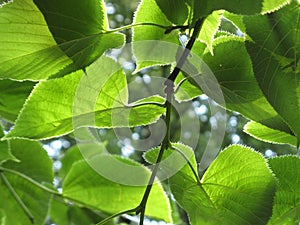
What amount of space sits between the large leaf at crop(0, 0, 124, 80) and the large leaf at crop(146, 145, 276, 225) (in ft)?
0.36

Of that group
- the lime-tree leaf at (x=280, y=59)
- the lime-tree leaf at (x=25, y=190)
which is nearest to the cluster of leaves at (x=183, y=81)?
the lime-tree leaf at (x=280, y=59)

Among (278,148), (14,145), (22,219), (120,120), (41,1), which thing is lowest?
(278,148)

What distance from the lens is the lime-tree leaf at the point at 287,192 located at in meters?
0.46

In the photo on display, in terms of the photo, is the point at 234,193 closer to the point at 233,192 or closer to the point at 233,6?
the point at 233,192

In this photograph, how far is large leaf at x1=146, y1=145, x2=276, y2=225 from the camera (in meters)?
0.41

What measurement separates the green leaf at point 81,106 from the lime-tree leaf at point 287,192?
12 centimetres

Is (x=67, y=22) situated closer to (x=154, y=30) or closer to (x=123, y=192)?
(x=154, y=30)

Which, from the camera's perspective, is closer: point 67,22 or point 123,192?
point 67,22

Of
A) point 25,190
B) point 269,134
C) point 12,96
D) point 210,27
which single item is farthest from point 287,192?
point 25,190

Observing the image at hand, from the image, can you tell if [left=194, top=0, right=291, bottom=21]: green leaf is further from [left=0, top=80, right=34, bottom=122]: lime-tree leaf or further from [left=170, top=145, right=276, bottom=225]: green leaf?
[left=0, top=80, right=34, bottom=122]: lime-tree leaf

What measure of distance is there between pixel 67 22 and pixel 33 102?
0.27 ft

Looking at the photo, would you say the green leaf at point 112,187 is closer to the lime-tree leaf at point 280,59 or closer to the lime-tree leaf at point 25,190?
the lime-tree leaf at point 25,190

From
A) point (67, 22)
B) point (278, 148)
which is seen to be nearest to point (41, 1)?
point (67, 22)

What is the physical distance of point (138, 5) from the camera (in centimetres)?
41
